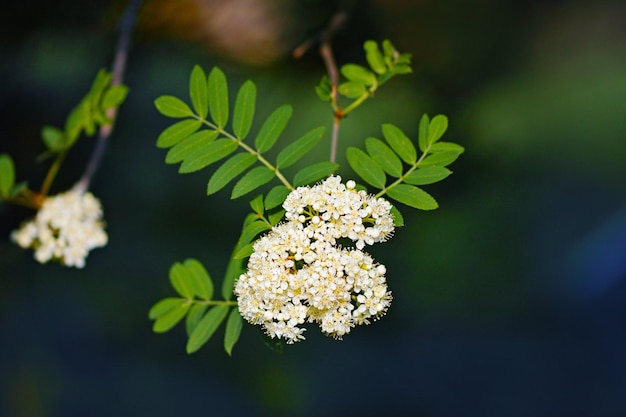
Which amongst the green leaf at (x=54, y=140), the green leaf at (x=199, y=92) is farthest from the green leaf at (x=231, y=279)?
the green leaf at (x=54, y=140)

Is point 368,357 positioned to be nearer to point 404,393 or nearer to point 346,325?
point 404,393

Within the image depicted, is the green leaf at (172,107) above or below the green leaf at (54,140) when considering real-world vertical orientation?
below

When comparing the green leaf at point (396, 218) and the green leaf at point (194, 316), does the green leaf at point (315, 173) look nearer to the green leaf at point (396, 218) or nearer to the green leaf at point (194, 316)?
the green leaf at point (396, 218)

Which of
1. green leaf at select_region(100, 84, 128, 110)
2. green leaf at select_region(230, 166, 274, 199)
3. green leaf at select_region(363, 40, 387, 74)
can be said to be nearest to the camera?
green leaf at select_region(230, 166, 274, 199)

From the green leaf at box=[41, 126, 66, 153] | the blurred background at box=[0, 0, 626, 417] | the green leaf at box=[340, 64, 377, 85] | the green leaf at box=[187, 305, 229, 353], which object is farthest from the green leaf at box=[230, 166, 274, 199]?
the blurred background at box=[0, 0, 626, 417]

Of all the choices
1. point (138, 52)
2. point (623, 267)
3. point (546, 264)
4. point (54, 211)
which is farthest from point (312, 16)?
point (623, 267)

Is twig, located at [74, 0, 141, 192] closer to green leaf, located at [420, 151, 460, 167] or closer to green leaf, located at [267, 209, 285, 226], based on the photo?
green leaf, located at [267, 209, 285, 226]
